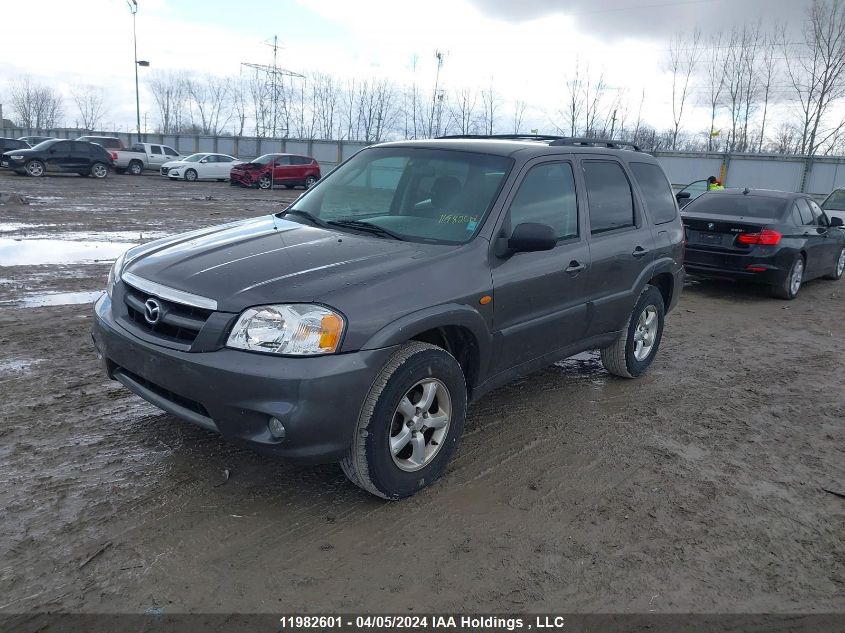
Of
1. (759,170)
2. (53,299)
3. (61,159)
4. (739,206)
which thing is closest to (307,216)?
(53,299)

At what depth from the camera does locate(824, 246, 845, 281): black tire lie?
11.7 meters

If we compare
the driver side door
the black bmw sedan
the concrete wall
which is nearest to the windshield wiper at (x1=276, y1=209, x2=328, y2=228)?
the driver side door

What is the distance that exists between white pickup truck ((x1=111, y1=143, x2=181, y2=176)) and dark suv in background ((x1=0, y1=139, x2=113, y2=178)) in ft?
14.2

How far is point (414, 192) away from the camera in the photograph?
442cm

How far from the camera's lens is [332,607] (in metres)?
2.78

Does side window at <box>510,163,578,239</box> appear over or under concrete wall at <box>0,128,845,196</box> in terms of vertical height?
under

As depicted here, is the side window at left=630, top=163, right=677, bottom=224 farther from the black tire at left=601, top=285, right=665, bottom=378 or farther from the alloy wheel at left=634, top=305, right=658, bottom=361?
the alloy wheel at left=634, top=305, right=658, bottom=361

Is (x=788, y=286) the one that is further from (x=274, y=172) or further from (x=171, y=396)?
(x=274, y=172)

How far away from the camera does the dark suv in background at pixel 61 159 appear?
2811 centimetres

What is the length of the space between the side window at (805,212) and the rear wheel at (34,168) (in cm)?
2847

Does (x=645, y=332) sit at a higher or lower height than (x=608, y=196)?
lower

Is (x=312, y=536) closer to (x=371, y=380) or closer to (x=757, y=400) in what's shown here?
(x=371, y=380)

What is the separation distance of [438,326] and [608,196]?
2.22 m

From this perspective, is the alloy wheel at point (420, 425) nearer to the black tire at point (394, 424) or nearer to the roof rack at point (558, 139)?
the black tire at point (394, 424)
